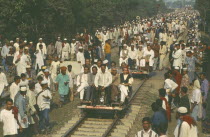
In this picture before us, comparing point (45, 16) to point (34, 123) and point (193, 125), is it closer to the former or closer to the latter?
point (34, 123)

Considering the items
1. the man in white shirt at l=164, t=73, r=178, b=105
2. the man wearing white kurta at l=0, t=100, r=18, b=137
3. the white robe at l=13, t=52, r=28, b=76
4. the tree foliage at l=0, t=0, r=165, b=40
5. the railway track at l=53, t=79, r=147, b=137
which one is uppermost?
the tree foliage at l=0, t=0, r=165, b=40

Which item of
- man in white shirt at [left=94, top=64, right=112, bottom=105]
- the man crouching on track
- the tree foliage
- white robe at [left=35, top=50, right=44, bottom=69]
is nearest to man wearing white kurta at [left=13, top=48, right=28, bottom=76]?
white robe at [left=35, top=50, right=44, bottom=69]

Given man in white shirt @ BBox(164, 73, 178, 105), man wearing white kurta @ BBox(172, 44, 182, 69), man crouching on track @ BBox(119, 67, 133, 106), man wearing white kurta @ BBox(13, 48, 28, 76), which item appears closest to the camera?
man in white shirt @ BBox(164, 73, 178, 105)

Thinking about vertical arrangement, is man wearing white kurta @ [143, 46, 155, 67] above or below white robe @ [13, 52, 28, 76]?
above

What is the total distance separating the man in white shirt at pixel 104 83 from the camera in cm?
1279

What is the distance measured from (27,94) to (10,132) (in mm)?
1537

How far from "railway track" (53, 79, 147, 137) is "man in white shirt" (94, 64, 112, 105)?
0.73 meters

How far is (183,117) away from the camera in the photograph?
25.1ft

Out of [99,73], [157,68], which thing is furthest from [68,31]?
[99,73]

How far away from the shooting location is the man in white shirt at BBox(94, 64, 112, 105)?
12789mm

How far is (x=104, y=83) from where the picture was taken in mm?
12922

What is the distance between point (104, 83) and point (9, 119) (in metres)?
4.13

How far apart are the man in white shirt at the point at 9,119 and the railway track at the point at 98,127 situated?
6.04 feet

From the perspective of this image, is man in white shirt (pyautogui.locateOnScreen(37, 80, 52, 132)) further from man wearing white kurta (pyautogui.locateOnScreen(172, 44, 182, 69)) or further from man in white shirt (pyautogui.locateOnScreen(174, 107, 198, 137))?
man wearing white kurta (pyautogui.locateOnScreen(172, 44, 182, 69))
